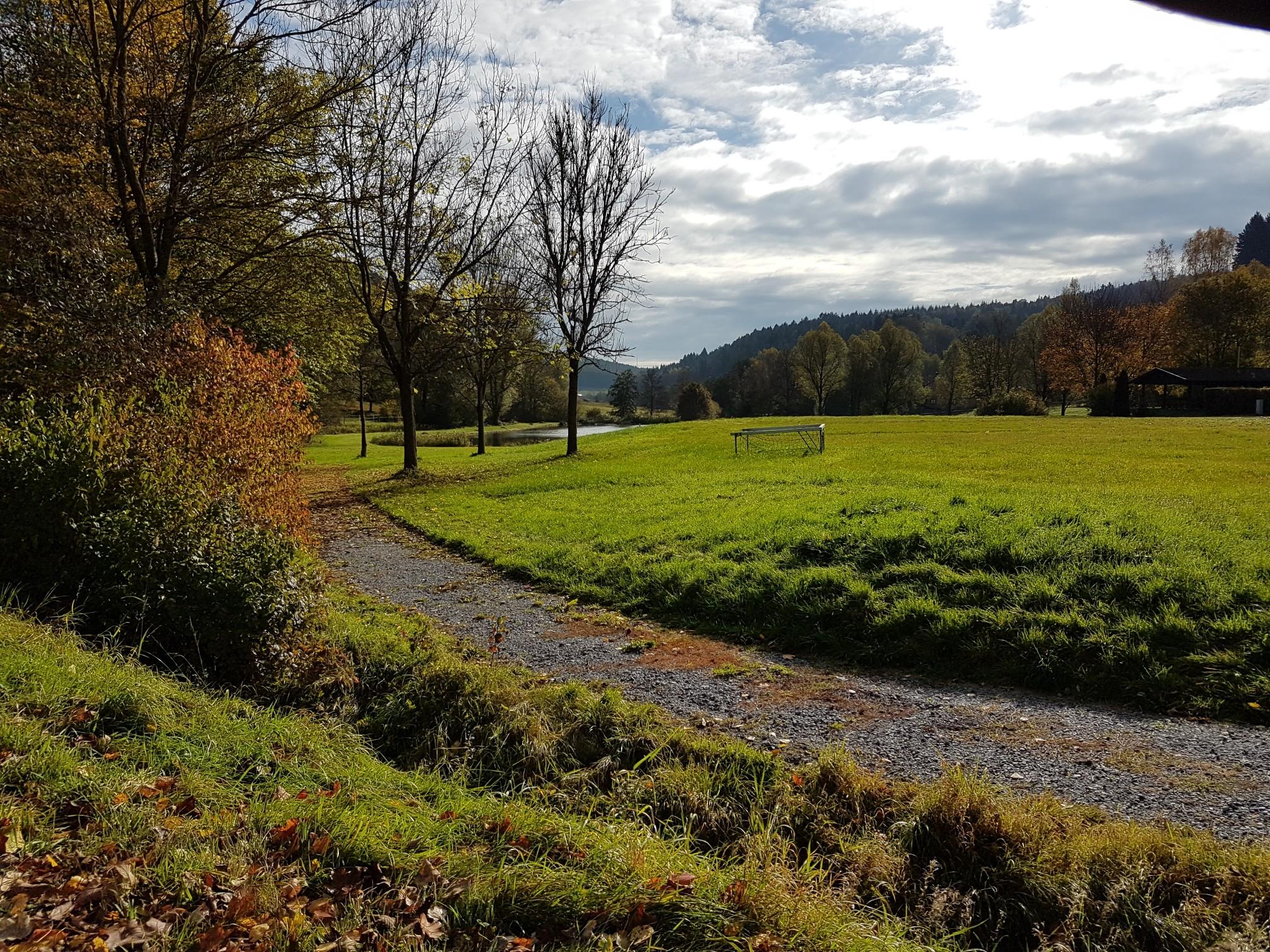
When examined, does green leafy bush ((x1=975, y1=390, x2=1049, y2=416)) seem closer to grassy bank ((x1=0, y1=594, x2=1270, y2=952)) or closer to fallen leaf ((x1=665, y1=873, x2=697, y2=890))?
grassy bank ((x1=0, y1=594, x2=1270, y2=952))

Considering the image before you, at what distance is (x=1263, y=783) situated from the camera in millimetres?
4305

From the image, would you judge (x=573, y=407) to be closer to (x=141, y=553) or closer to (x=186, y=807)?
(x=141, y=553)

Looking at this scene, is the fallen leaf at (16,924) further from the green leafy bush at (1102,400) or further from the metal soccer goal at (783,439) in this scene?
the green leafy bush at (1102,400)

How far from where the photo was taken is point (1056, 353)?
61.4 meters

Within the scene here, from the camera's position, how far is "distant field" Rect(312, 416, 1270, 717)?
244 inches

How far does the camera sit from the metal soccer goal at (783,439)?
22.2 metres

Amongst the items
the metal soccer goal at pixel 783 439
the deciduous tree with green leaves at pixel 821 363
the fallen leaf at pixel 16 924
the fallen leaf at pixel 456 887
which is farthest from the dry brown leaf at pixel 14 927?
the deciduous tree with green leaves at pixel 821 363

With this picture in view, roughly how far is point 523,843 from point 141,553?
463 cm

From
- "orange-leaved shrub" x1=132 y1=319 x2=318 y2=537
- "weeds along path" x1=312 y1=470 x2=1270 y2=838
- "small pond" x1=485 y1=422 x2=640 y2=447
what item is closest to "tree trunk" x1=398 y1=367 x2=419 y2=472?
"orange-leaved shrub" x1=132 y1=319 x2=318 y2=537

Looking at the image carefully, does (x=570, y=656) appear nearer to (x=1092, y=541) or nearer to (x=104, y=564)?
(x=104, y=564)

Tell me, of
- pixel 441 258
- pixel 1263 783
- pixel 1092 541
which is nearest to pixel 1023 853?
pixel 1263 783

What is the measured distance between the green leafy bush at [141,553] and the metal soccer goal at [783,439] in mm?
16717

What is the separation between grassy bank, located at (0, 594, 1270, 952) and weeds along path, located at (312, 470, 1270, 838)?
1.45 feet

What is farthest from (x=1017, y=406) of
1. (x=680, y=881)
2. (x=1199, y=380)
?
(x=680, y=881)
